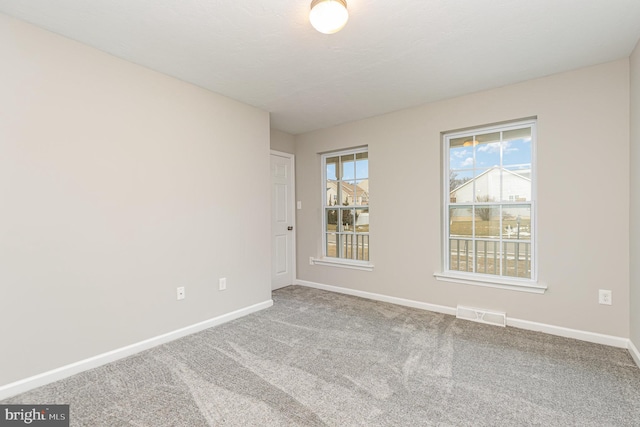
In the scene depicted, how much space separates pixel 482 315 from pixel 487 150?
5.85ft

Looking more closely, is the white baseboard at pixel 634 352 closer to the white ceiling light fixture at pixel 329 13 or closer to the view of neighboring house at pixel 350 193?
the view of neighboring house at pixel 350 193

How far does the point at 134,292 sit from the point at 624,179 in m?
4.25

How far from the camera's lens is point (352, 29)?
2.10m

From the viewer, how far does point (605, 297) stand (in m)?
2.62

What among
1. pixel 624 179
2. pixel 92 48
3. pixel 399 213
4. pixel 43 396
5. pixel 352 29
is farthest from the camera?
pixel 399 213

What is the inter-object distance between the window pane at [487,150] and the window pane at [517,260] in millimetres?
894

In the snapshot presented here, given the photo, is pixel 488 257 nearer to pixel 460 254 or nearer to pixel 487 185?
pixel 460 254

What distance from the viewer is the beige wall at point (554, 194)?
2.57m

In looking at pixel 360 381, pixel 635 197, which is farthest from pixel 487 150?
pixel 360 381

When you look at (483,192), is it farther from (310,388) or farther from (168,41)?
(168,41)

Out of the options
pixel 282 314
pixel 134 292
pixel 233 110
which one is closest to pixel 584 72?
pixel 233 110

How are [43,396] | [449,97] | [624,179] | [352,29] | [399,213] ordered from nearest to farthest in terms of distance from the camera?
[43,396]
[352,29]
[624,179]
[449,97]
[399,213]

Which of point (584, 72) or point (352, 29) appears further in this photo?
point (584, 72)

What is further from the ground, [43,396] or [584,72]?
[584,72]
